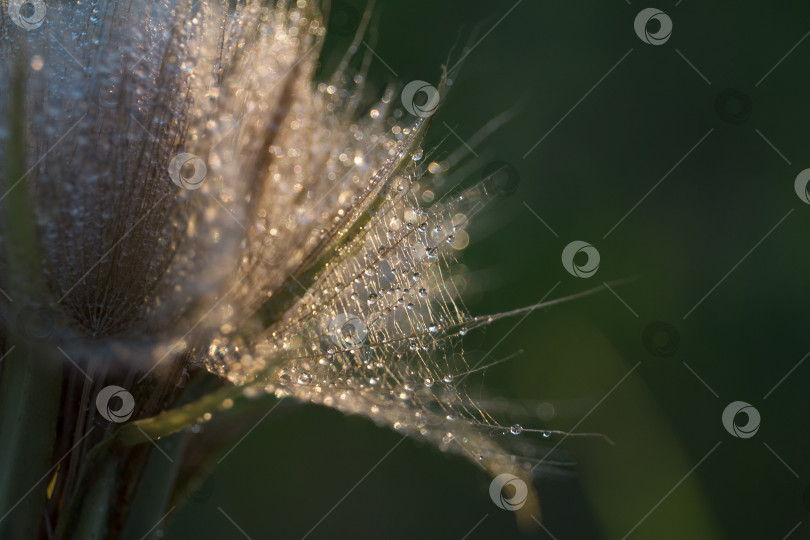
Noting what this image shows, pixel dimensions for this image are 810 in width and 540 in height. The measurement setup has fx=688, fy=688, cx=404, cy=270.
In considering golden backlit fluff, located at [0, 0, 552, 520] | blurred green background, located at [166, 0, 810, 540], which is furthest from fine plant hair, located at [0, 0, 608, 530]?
blurred green background, located at [166, 0, 810, 540]

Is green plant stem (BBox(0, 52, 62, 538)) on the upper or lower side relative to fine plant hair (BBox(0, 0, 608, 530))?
lower

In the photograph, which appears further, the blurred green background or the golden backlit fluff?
the blurred green background

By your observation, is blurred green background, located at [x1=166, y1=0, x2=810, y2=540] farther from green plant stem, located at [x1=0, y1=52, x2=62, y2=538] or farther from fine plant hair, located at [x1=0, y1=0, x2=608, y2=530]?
green plant stem, located at [x1=0, y1=52, x2=62, y2=538]

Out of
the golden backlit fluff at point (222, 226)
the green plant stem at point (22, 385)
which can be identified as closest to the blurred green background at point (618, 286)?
the golden backlit fluff at point (222, 226)

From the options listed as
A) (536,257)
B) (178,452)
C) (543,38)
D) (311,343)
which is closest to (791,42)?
(543,38)

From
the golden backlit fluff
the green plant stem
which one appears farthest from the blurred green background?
the green plant stem

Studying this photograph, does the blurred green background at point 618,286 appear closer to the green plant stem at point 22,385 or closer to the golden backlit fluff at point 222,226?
the golden backlit fluff at point 222,226
